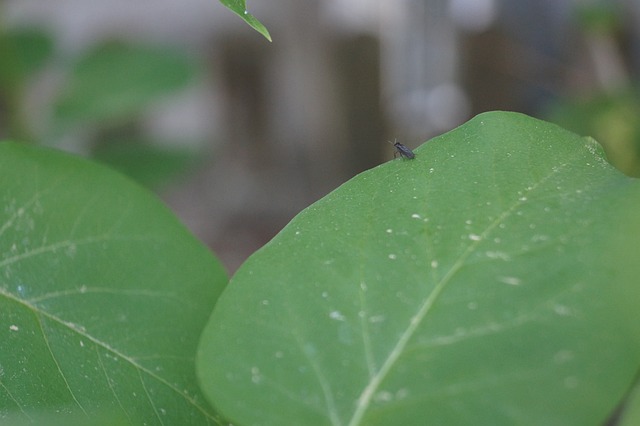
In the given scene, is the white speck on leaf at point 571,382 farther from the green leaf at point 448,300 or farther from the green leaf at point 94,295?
the green leaf at point 94,295

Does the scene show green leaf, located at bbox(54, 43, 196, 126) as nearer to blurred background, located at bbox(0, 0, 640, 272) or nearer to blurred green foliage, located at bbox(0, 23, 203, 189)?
A: blurred green foliage, located at bbox(0, 23, 203, 189)

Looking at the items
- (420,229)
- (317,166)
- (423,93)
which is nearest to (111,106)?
(420,229)

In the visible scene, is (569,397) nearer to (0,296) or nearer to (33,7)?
(0,296)

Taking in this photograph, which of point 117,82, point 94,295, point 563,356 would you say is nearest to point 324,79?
point 117,82

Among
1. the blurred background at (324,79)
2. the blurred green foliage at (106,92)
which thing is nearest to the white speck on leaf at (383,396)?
the blurred green foliage at (106,92)

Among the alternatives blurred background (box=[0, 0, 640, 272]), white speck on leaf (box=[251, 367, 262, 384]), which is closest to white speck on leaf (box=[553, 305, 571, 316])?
white speck on leaf (box=[251, 367, 262, 384])

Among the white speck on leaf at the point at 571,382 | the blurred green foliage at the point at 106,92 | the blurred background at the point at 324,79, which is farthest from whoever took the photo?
the blurred background at the point at 324,79
